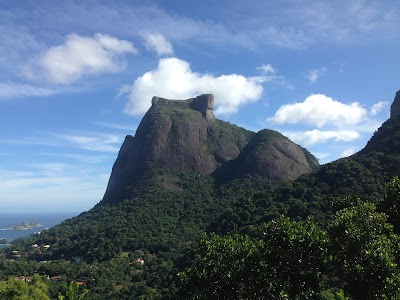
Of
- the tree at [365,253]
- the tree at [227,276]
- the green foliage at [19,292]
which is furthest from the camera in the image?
the green foliage at [19,292]

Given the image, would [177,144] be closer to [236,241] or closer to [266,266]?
[236,241]

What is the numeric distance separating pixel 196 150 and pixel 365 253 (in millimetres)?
125410

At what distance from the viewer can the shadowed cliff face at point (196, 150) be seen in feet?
426

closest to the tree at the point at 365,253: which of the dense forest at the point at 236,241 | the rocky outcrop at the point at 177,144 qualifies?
the dense forest at the point at 236,241

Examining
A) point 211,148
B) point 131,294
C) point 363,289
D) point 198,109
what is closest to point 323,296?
point 363,289

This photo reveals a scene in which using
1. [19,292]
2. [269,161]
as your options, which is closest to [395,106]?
[269,161]

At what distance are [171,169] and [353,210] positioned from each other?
399ft

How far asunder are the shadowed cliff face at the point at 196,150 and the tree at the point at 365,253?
109 m

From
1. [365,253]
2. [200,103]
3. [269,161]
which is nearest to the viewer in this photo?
[365,253]

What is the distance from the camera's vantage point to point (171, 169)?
138 metres

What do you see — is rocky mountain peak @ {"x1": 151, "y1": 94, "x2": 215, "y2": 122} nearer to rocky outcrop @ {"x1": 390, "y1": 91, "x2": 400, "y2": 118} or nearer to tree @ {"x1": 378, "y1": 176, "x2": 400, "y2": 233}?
rocky outcrop @ {"x1": 390, "y1": 91, "x2": 400, "y2": 118}

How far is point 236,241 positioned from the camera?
20.7 metres

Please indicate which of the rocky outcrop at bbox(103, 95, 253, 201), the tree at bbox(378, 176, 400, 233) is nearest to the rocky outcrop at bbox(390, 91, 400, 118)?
the rocky outcrop at bbox(103, 95, 253, 201)

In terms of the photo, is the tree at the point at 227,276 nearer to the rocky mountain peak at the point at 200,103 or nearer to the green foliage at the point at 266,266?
the green foliage at the point at 266,266
